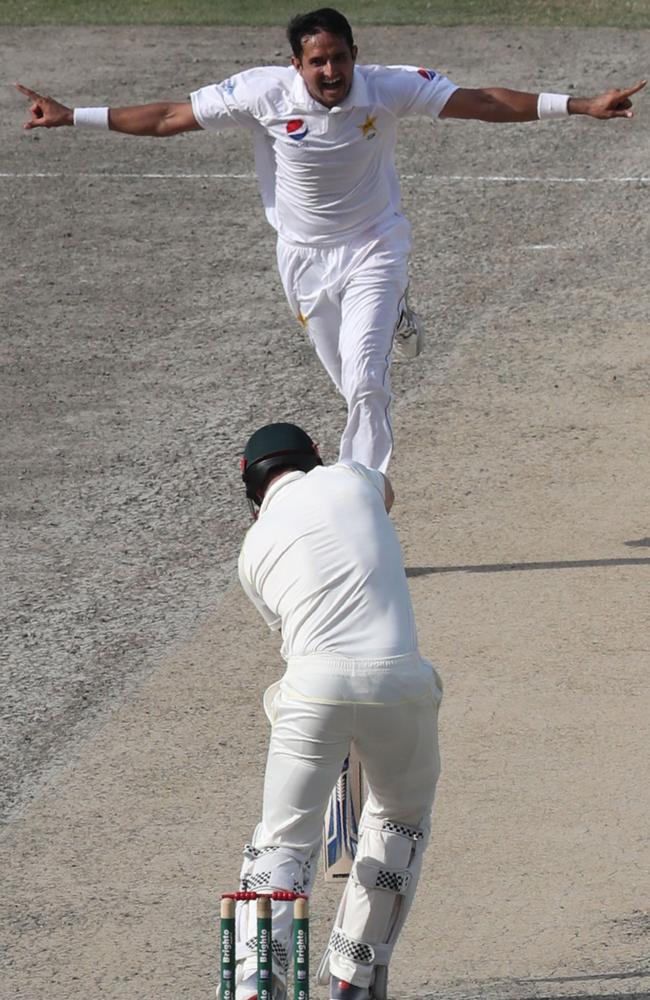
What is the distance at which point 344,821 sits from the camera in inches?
260

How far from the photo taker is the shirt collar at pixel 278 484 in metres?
6.23

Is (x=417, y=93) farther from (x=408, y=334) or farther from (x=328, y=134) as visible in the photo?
(x=408, y=334)

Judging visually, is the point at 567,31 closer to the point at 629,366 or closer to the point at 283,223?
the point at 629,366

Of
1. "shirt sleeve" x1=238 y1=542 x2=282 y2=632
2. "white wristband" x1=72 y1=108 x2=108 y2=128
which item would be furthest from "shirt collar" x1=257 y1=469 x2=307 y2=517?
"white wristband" x1=72 y1=108 x2=108 y2=128

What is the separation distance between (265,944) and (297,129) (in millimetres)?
5104

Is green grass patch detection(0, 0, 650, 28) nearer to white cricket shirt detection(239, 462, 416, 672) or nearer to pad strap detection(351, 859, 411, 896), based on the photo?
white cricket shirt detection(239, 462, 416, 672)

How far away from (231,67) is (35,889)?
12.6m

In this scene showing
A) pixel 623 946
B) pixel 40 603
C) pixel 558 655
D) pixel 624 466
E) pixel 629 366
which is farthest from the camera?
pixel 629 366

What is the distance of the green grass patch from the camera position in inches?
765

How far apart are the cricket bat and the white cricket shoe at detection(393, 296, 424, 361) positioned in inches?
141

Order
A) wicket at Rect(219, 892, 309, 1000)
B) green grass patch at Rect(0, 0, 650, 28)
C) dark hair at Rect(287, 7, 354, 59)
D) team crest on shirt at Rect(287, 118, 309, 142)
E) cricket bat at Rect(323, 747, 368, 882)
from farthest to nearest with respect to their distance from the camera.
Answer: green grass patch at Rect(0, 0, 650, 28) → team crest on shirt at Rect(287, 118, 309, 142) → dark hair at Rect(287, 7, 354, 59) → cricket bat at Rect(323, 747, 368, 882) → wicket at Rect(219, 892, 309, 1000)

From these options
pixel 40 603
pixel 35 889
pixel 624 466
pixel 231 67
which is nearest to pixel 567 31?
pixel 231 67

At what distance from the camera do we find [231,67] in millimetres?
18281

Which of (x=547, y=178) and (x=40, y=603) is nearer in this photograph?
(x=40, y=603)
